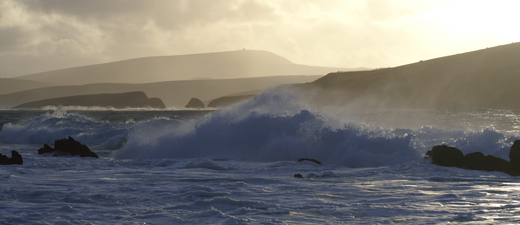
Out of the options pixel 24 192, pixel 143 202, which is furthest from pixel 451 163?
pixel 24 192

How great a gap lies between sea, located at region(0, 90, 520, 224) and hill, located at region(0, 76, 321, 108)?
142181 mm

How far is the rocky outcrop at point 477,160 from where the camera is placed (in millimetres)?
10508

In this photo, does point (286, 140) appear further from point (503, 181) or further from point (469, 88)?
point (469, 88)

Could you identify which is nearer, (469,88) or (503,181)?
(503,181)

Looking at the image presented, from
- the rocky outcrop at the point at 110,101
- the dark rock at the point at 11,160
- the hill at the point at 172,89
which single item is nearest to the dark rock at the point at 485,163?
the dark rock at the point at 11,160

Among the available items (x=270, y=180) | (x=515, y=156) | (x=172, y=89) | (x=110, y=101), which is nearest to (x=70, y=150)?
(x=270, y=180)

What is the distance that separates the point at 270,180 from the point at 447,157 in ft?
16.4

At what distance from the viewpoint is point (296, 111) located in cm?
1886

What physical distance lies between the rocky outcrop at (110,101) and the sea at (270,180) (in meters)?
104

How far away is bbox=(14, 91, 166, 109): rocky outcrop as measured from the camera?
12088 centimetres

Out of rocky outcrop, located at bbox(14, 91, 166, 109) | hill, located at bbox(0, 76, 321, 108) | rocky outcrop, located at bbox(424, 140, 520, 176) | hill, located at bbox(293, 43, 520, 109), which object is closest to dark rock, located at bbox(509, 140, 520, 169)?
rocky outcrop, located at bbox(424, 140, 520, 176)

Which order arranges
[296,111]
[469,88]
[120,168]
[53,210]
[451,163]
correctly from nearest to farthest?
[53,210], [451,163], [120,168], [296,111], [469,88]

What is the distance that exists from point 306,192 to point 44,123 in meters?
26.0

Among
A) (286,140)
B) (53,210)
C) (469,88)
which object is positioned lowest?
(53,210)
